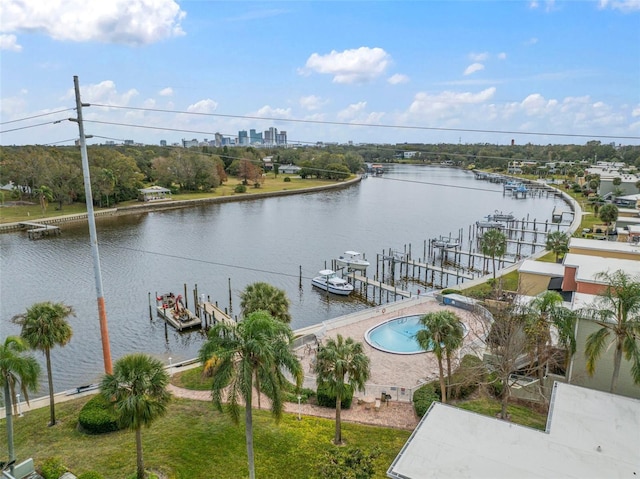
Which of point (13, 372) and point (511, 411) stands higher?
point (13, 372)

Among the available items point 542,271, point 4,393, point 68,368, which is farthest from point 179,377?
point 542,271

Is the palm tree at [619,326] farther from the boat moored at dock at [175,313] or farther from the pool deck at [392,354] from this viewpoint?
the boat moored at dock at [175,313]

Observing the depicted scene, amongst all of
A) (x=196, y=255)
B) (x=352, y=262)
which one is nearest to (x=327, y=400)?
(x=352, y=262)

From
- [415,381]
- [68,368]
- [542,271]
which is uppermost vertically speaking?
[542,271]

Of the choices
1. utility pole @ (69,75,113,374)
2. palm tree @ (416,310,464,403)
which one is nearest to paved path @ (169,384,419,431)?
palm tree @ (416,310,464,403)

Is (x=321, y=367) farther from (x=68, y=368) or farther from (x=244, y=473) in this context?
(x=68, y=368)

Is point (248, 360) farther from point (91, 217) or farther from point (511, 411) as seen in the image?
point (511, 411)

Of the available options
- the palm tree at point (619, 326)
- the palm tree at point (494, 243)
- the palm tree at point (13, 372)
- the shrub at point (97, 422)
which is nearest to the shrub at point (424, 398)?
the palm tree at point (619, 326)
